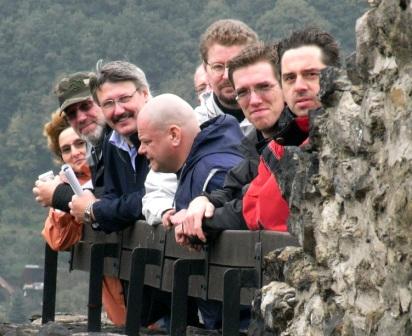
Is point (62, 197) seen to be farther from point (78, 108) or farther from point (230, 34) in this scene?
point (230, 34)

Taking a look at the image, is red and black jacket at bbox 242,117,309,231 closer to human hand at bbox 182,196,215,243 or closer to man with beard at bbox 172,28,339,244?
man with beard at bbox 172,28,339,244

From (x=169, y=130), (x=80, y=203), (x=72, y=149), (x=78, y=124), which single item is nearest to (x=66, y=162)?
(x=72, y=149)

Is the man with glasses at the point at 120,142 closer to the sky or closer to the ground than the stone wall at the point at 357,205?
closer to the sky

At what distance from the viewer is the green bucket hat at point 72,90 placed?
960 cm

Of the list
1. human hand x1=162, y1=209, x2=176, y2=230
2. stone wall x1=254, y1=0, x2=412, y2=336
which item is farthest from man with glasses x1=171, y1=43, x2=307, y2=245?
stone wall x1=254, y1=0, x2=412, y2=336

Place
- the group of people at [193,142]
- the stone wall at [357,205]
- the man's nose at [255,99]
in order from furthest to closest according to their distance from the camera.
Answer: the man's nose at [255,99], the group of people at [193,142], the stone wall at [357,205]

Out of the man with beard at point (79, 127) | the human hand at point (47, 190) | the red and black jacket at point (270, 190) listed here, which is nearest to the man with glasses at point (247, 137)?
the red and black jacket at point (270, 190)

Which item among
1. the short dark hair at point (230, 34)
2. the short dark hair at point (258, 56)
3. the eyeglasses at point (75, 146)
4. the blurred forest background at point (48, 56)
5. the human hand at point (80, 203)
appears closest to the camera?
the short dark hair at point (258, 56)

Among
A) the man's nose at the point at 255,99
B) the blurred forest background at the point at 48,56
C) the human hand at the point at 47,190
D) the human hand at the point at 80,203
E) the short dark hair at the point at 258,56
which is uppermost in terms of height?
the blurred forest background at the point at 48,56

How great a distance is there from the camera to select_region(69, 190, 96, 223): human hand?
904cm

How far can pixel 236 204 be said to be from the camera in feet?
21.6

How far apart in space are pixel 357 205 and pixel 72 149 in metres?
5.43

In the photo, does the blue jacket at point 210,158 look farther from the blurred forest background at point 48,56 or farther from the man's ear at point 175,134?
the blurred forest background at point 48,56

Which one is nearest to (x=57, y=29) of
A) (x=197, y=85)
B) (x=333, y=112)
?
(x=197, y=85)
